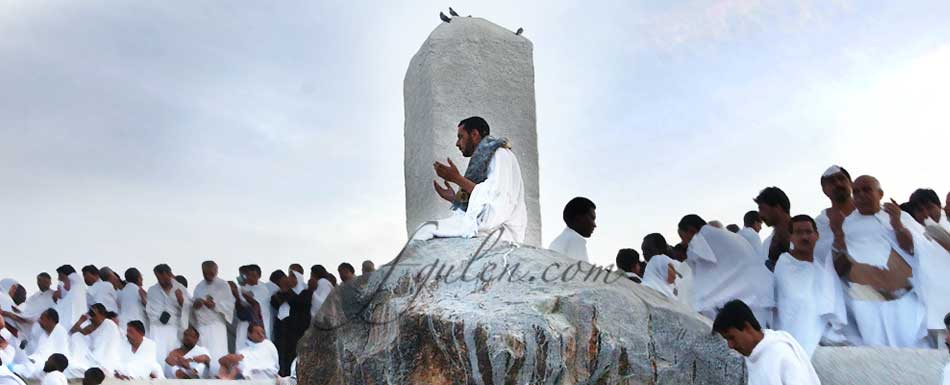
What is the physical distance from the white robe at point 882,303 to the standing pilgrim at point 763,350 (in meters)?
1.43

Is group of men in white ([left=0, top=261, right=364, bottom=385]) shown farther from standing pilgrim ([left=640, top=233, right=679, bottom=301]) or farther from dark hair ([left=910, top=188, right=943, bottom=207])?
dark hair ([left=910, top=188, right=943, bottom=207])

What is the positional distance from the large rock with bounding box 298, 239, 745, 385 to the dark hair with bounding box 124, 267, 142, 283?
258 inches

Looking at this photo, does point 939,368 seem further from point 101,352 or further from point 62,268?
point 62,268

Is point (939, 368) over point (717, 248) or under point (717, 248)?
under

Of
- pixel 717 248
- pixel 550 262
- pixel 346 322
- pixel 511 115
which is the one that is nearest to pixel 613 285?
pixel 550 262

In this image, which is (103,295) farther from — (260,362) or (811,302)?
(811,302)

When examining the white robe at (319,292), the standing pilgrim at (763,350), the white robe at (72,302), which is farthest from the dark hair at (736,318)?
the white robe at (72,302)

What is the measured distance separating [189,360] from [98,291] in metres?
1.49

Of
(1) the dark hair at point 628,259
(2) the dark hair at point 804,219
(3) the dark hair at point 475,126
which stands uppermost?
(3) the dark hair at point 475,126

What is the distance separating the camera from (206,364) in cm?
1232

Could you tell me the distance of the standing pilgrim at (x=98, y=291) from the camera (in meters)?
12.8

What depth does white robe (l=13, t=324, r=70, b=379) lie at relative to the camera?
11.6m

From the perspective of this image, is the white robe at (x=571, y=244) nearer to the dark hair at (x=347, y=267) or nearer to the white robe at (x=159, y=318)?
the dark hair at (x=347, y=267)

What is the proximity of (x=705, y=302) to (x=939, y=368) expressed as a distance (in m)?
1.79
